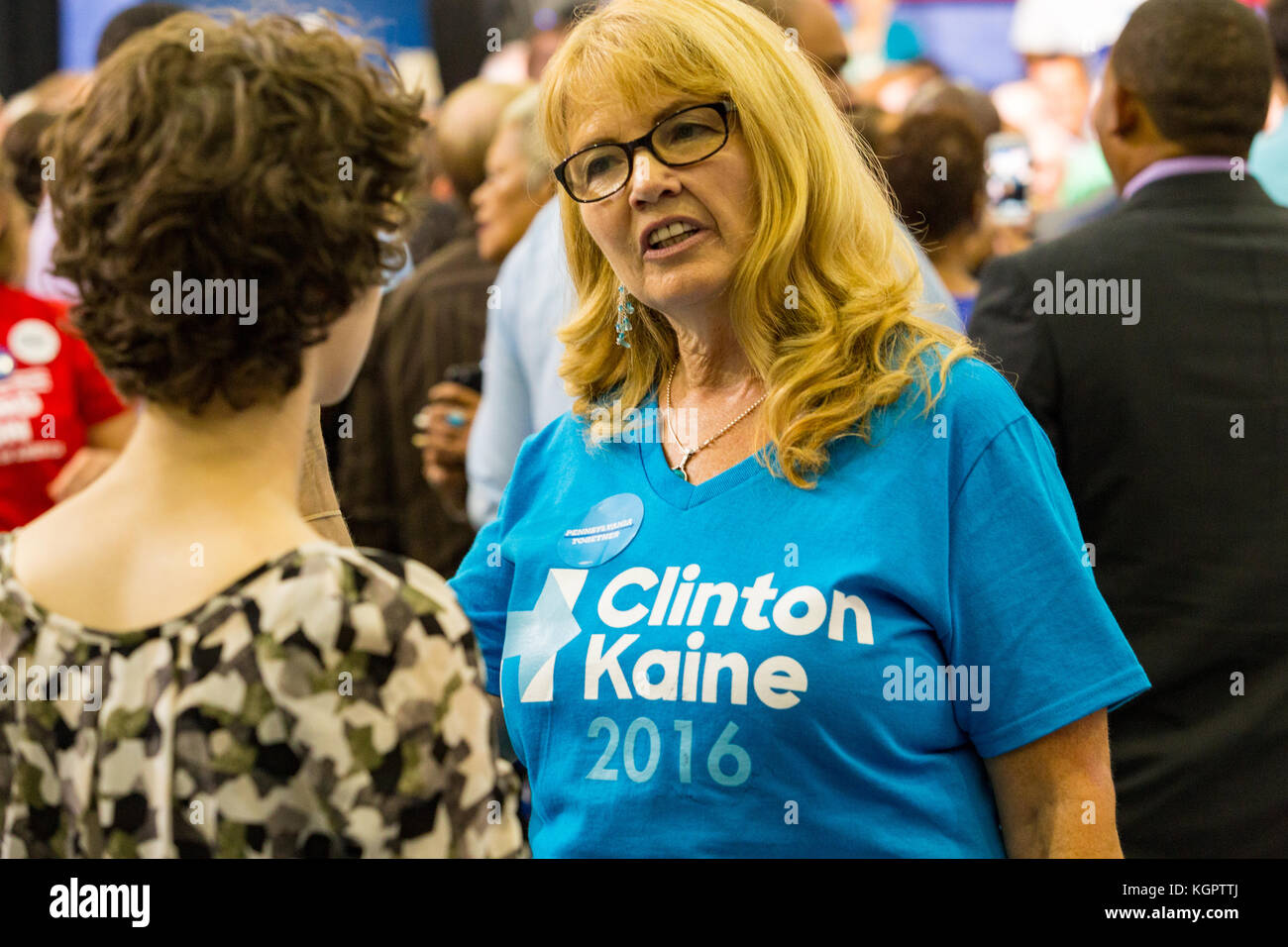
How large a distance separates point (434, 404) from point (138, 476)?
7.54 ft

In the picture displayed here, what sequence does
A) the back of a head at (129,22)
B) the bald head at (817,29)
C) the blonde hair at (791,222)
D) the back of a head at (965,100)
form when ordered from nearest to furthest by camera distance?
the blonde hair at (791,222) < the bald head at (817,29) < the back of a head at (129,22) < the back of a head at (965,100)

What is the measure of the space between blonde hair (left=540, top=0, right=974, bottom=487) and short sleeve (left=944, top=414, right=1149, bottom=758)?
0.42 feet

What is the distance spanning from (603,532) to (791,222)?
1.38 ft

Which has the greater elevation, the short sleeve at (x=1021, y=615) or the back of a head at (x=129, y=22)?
the back of a head at (x=129, y=22)

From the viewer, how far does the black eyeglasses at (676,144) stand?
167cm

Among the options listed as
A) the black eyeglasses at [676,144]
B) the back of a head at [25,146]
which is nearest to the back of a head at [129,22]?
the back of a head at [25,146]

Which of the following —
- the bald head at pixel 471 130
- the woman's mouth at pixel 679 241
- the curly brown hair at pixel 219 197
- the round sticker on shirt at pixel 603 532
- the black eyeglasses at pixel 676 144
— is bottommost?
the round sticker on shirt at pixel 603 532

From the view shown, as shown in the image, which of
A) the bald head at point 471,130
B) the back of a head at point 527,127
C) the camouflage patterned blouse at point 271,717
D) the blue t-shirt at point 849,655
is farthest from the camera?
the bald head at point 471,130

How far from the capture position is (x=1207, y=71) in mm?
2367

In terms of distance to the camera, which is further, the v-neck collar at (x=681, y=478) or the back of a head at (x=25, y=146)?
the back of a head at (x=25, y=146)

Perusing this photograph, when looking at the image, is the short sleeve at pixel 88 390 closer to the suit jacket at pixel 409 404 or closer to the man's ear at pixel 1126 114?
the suit jacket at pixel 409 404

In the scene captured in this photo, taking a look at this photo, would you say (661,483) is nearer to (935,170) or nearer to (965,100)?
(935,170)

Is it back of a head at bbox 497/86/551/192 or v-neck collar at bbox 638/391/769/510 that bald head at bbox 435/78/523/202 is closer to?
back of a head at bbox 497/86/551/192
